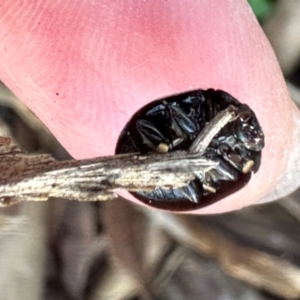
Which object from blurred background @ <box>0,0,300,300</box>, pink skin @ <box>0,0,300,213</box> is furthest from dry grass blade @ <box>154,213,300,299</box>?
pink skin @ <box>0,0,300,213</box>

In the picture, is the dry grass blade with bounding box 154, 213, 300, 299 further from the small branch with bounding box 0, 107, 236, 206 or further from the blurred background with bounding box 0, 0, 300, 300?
the small branch with bounding box 0, 107, 236, 206

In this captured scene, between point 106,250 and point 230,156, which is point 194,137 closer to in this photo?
point 230,156

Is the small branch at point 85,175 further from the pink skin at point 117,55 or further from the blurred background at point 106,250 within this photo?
the blurred background at point 106,250

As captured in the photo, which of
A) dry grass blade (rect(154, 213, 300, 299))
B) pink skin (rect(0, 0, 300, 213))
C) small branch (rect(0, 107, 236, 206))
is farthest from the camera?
dry grass blade (rect(154, 213, 300, 299))

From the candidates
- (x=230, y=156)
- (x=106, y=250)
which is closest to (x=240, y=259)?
(x=106, y=250)

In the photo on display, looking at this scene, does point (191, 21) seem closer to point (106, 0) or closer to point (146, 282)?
point (106, 0)
